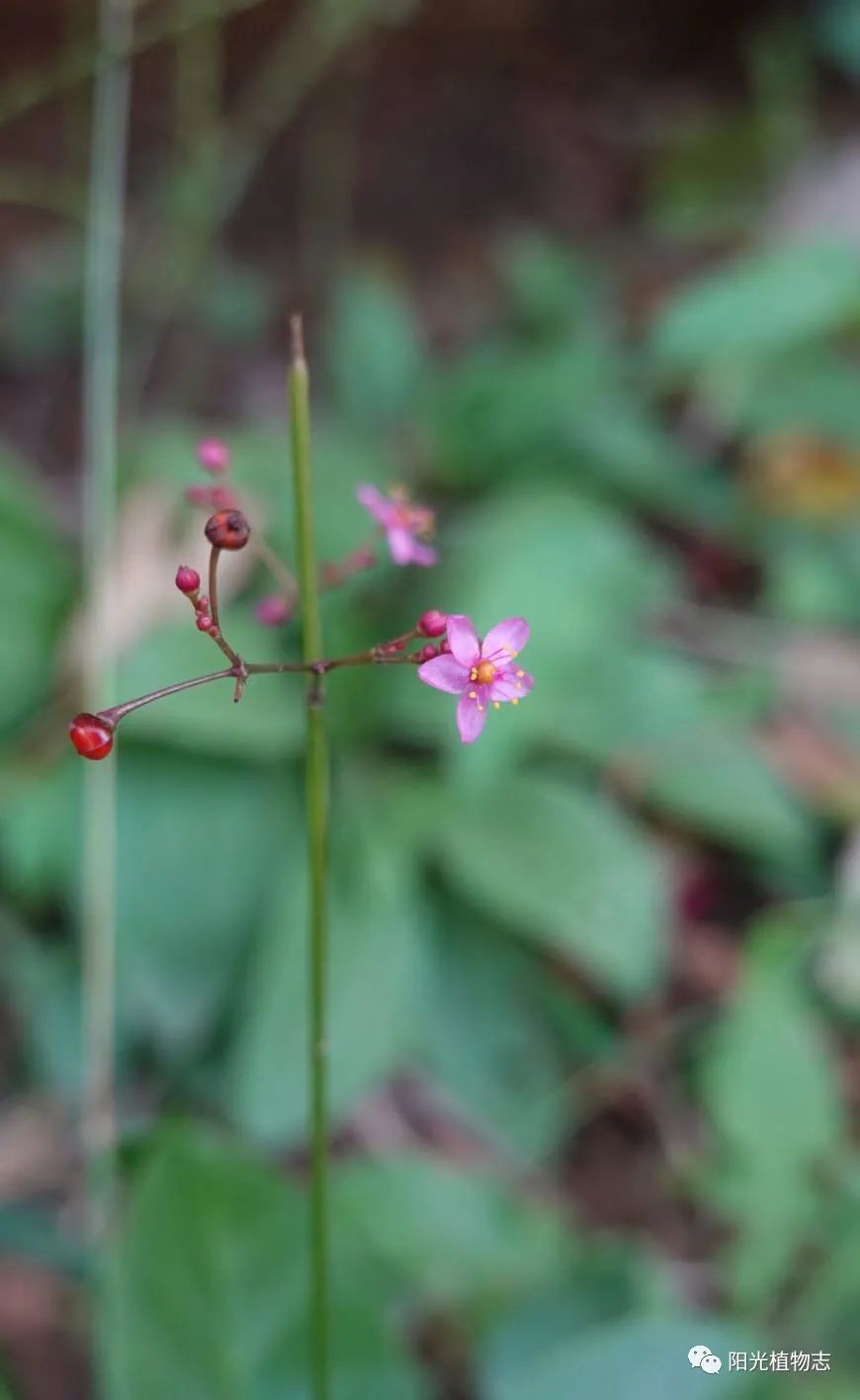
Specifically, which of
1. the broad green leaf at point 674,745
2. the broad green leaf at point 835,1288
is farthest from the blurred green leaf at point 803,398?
the broad green leaf at point 835,1288

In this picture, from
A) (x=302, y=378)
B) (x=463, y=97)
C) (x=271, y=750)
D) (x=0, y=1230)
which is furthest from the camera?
(x=463, y=97)

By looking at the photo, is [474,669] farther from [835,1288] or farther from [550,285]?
[550,285]

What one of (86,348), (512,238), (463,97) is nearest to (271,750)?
→ (86,348)

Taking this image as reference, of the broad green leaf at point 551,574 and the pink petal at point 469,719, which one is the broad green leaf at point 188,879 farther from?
the pink petal at point 469,719

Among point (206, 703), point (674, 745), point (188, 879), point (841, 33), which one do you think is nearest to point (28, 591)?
point (206, 703)

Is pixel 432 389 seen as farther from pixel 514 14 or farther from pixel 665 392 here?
pixel 514 14
